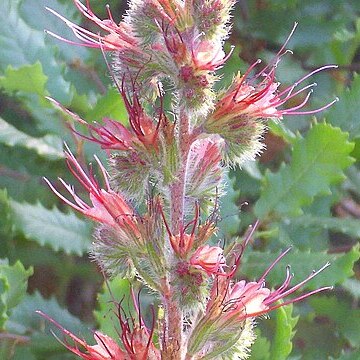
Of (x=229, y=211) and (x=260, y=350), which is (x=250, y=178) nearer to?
(x=229, y=211)

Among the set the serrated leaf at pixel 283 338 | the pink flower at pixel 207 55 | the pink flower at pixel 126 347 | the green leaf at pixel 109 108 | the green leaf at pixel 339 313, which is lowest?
the green leaf at pixel 339 313

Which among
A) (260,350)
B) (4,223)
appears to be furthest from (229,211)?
(4,223)

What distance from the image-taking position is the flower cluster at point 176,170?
5.17ft

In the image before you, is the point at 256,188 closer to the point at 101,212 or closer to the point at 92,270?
the point at 92,270

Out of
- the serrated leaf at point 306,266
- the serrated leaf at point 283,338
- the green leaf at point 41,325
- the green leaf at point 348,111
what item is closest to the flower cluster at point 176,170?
the serrated leaf at point 283,338

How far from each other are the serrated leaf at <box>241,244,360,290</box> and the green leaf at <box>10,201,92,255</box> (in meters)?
0.47

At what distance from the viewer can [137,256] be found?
1634 mm

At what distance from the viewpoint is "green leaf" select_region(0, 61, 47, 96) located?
2162 mm

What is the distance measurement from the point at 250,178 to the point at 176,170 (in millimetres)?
1189

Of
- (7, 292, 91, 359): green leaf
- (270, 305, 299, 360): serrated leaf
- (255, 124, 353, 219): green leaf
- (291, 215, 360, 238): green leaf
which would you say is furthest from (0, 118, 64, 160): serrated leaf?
(270, 305, 299, 360): serrated leaf

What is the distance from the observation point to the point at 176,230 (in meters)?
1.62

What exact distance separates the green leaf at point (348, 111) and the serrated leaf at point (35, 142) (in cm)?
80

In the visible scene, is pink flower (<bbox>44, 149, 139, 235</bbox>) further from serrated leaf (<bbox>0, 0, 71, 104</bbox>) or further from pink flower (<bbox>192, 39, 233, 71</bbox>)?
serrated leaf (<bbox>0, 0, 71, 104</bbox>)

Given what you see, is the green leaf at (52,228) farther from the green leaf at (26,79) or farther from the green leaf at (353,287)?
the green leaf at (353,287)
